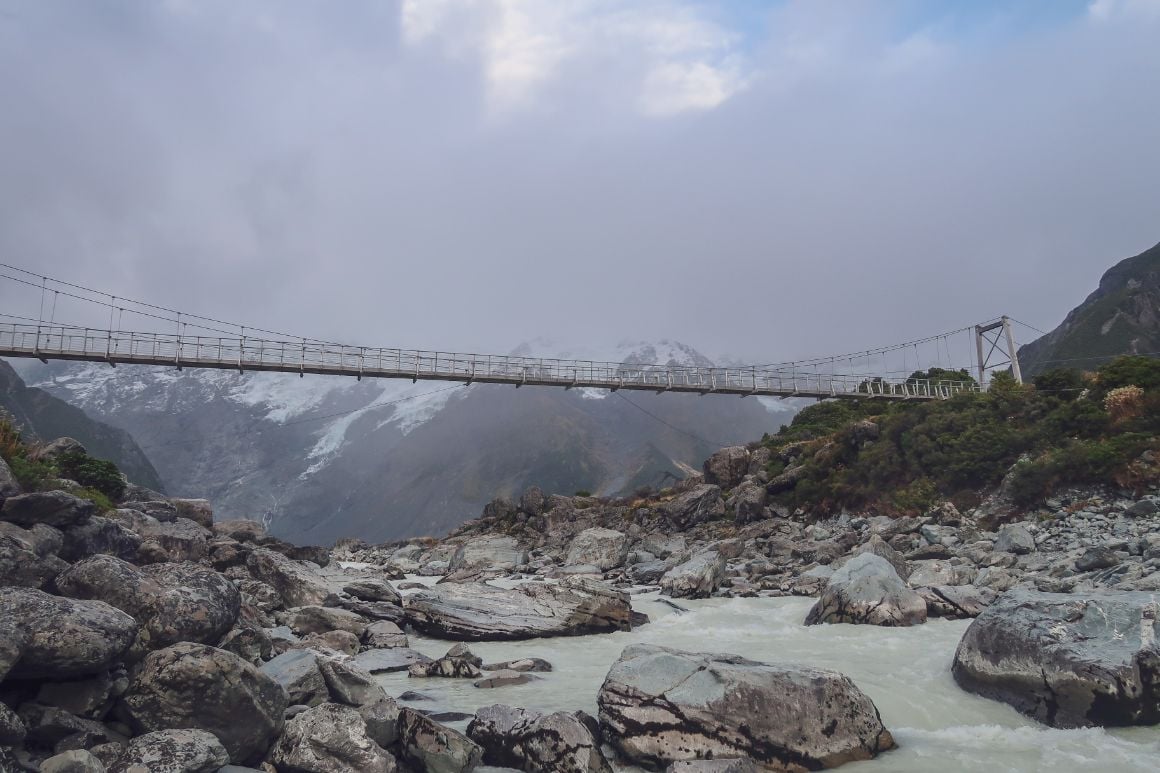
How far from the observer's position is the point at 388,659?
442 inches

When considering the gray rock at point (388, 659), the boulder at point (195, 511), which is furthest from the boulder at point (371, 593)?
the boulder at point (195, 511)

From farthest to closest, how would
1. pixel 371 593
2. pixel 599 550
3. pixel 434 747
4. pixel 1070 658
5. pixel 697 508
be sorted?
pixel 697 508 → pixel 599 550 → pixel 371 593 → pixel 1070 658 → pixel 434 747

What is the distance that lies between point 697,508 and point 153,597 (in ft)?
114

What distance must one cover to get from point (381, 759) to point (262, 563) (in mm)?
12404

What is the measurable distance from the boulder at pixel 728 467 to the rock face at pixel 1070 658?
34.5 metres

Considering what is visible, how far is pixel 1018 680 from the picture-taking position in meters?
8.10

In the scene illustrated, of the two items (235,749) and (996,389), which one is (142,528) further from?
(996,389)

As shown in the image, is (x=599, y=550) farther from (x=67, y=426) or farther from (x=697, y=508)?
(x=67, y=426)

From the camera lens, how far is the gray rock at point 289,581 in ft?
51.5

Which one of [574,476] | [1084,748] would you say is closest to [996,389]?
[1084,748]

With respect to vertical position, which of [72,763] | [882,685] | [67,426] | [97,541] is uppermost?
[67,426]

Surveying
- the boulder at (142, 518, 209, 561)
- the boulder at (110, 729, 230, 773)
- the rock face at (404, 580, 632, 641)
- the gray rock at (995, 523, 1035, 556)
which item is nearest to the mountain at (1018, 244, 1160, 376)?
the gray rock at (995, 523, 1035, 556)

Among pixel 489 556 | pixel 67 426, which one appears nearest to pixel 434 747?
pixel 489 556

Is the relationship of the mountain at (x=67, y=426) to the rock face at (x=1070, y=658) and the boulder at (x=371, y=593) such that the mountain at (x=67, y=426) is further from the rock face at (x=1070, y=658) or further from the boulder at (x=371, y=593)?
the rock face at (x=1070, y=658)
